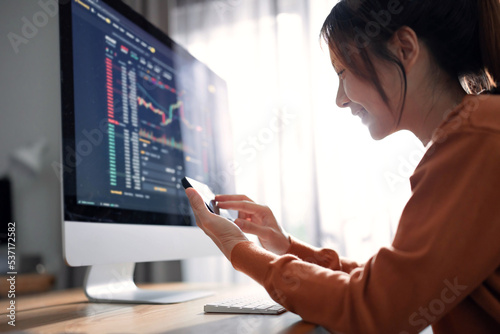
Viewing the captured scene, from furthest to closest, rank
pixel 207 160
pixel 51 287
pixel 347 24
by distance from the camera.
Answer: pixel 51 287
pixel 207 160
pixel 347 24

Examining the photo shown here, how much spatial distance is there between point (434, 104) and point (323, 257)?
0.38 metres

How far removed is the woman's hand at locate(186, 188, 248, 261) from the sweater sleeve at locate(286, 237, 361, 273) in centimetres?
27

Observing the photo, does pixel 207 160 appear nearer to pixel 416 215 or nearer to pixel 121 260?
pixel 121 260

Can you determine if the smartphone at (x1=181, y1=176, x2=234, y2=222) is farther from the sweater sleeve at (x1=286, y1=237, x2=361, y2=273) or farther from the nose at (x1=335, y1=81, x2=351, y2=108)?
the nose at (x1=335, y1=81, x2=351, y2=108)

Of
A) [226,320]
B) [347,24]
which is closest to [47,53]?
[347,24]

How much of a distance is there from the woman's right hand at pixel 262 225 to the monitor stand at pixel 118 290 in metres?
0.18

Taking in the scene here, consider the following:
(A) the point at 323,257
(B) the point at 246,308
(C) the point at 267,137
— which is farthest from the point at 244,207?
(C) the point at 267,137

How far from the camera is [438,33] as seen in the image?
73cm

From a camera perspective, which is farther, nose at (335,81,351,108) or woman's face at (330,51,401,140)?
nose at (335,81,351,108)

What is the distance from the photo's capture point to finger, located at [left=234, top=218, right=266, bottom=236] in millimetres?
942

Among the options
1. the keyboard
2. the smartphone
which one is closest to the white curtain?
the smartphone

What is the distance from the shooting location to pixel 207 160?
1.21 metres

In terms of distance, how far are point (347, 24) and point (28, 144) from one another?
144 cm

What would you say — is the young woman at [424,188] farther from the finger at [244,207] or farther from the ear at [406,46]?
the finger at [244,207]
